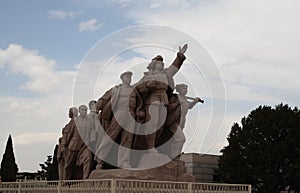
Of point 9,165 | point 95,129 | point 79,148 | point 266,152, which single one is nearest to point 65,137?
point 79,148

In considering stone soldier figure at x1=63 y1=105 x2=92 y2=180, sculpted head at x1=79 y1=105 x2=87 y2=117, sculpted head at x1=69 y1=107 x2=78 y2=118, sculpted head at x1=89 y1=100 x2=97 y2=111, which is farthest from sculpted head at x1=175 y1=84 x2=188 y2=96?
sculpted head at x1=69 y1=107 x2=78 y2=118

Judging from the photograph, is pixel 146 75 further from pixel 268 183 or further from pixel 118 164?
pixel 268 183

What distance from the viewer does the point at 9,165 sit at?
27.1m

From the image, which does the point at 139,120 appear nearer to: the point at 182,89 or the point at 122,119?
the point at 122,119

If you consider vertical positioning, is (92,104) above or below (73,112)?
above

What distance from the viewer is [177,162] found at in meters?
11.8

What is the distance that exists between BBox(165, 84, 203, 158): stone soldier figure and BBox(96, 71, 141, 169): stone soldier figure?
2.82 feet

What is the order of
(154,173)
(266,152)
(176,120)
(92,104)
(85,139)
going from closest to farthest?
1. (154,173)
2. (176,120)
3. (85,139)
4. (92,104)
5. (266,152)

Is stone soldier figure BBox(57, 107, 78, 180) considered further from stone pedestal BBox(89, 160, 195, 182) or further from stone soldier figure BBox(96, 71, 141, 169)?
stone pedestal BBox(89, 160, 195, 182)

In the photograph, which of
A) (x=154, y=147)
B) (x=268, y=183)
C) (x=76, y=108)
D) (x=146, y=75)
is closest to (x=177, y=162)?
(x=154, y=147)

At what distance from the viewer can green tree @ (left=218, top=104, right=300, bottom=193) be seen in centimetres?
2595

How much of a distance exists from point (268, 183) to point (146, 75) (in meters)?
15.8

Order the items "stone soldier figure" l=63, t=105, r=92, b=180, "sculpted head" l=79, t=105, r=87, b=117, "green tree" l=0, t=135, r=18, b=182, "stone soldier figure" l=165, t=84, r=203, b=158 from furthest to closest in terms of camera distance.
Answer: "green tree" l=0, t=135, r=18, b=182
"sculpted head" l=79, t=105, r=87, b=117
"stone soldier figure" l=63, t=105, r=92, b=180
"stone soldier figure" l=165, t=84, r=203, b=158

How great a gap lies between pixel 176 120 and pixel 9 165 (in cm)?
1719
